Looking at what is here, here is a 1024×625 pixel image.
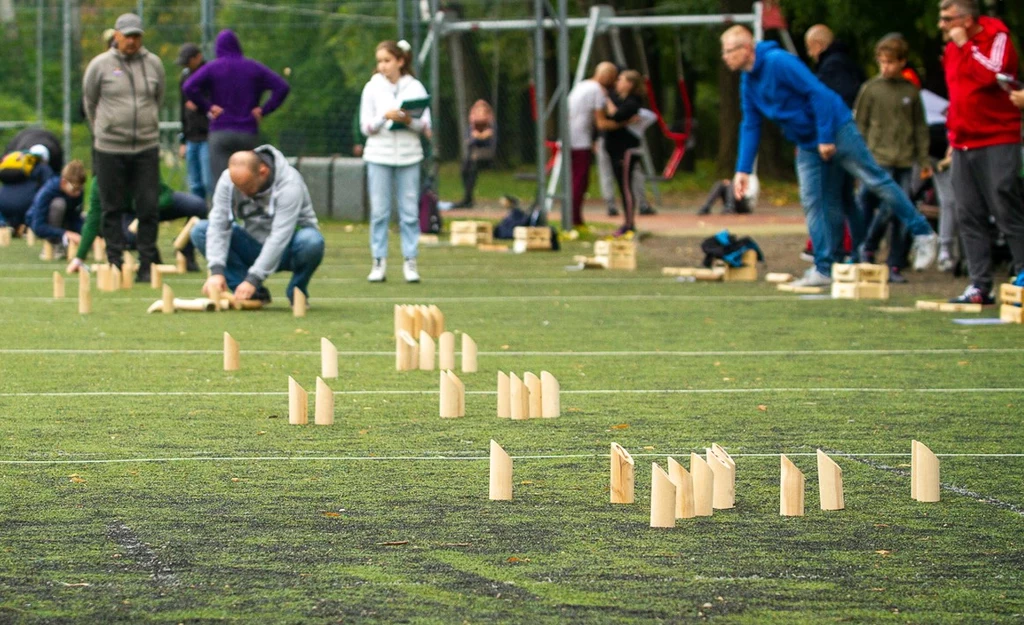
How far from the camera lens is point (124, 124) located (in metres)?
14.3

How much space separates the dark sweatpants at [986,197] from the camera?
11922 mm

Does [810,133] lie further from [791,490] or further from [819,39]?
[791,490]

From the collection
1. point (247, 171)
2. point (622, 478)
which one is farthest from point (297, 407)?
point (247, 171)

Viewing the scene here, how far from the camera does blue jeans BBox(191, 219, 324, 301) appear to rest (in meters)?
12.2

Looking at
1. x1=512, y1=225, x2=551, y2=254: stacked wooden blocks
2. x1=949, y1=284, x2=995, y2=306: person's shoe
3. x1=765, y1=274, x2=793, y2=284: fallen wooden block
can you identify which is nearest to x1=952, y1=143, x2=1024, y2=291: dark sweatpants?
x1=949, y1=284, x2=995, y2=306: person's shoe

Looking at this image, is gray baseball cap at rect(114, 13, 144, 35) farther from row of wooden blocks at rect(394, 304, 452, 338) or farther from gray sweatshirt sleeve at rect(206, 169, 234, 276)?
row of wooden blocks at rect(394, 304, 452, 338)

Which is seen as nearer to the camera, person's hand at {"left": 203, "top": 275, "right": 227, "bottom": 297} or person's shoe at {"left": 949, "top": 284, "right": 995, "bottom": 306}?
person's hand at {"left": 203, "top": 275, "right": 227, "bottom": 297}

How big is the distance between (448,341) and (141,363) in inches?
70.7

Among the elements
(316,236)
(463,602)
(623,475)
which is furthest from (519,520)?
(316,236)

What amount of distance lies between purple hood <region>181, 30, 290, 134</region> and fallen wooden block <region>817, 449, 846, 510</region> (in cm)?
1293

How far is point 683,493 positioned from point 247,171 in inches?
264

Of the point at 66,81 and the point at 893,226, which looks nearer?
the point at 893,226

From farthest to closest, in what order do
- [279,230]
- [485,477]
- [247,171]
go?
[279,230] < [247,171] < [485,477]

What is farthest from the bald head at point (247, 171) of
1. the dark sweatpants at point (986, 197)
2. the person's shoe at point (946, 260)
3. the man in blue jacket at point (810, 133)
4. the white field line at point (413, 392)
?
the person's shoe at point (946, 260)
